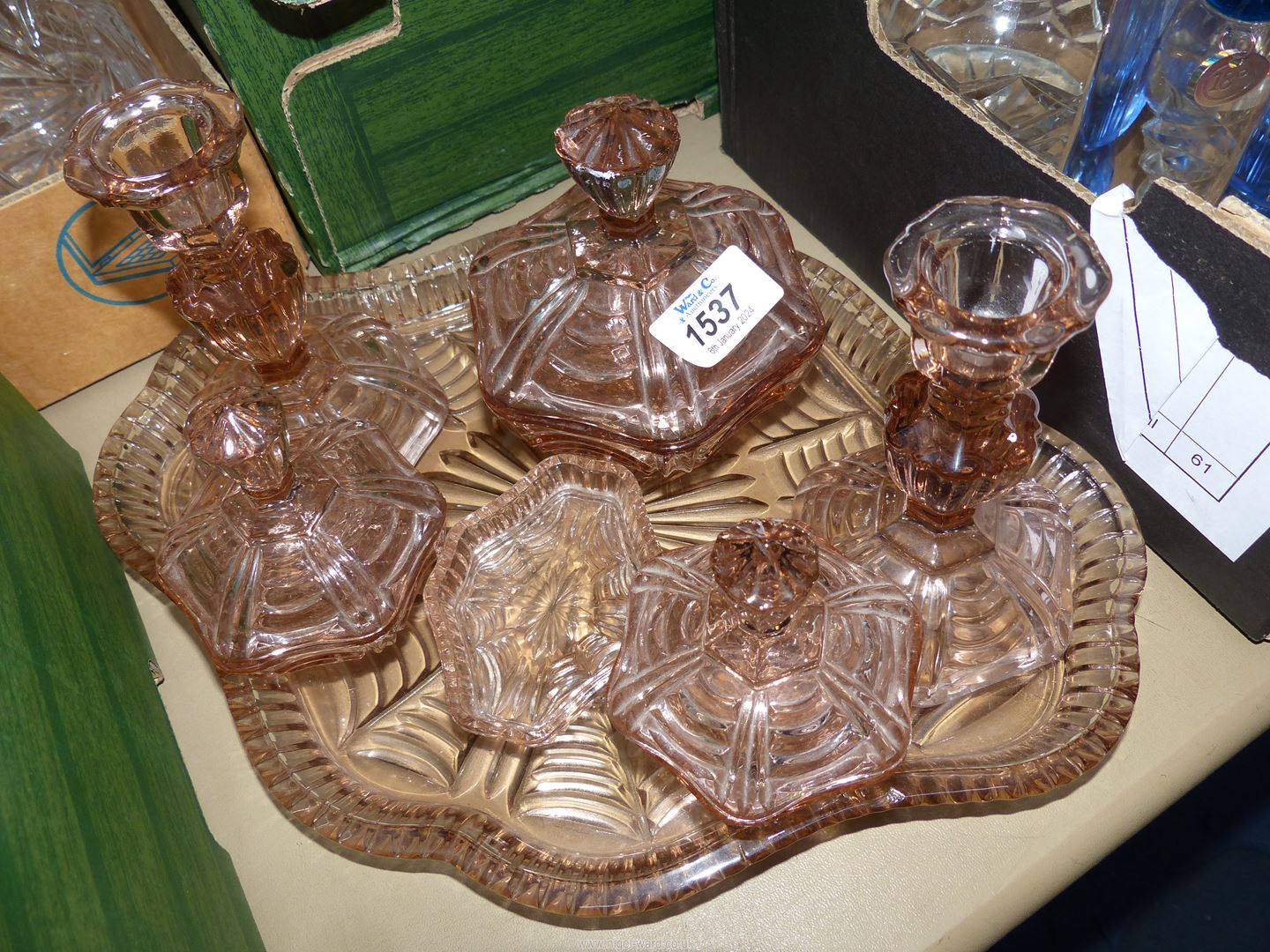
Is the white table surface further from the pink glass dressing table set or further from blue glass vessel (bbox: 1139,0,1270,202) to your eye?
blue glass vessel (bbox: 1139,0,1270,202)

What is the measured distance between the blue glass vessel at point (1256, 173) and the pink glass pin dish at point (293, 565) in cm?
52

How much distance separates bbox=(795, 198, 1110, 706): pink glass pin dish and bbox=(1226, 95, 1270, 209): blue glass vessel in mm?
200

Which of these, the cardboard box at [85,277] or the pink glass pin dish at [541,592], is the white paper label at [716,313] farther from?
the cardboard box at [85,277]

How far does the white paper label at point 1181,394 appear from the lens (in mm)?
582

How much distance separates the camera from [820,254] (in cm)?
88

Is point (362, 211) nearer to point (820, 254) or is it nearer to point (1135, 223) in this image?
point (820, 254)

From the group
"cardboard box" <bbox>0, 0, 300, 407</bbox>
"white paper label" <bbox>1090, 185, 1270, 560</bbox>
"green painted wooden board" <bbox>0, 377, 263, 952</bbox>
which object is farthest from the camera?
"cardboard box" <bbox>0, 0, 300, 407</bbox>

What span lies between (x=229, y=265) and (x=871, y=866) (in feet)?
1.69

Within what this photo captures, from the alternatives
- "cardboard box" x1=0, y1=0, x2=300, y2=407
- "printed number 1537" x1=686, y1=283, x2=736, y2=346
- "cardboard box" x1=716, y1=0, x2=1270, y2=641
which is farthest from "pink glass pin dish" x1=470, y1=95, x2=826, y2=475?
"cardboard box" x1=0, y1=0, x2=300, y2=407

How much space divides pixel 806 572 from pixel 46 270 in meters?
0.57

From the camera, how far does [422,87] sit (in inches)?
31.8

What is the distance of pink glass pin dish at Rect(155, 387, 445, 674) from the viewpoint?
622mm

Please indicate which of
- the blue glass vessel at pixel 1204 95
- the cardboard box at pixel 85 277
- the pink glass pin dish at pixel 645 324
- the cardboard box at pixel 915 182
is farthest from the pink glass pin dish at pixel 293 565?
the blue glass vessel at pixel 1204 95

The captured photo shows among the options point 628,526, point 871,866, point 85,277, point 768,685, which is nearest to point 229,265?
point 85,277
